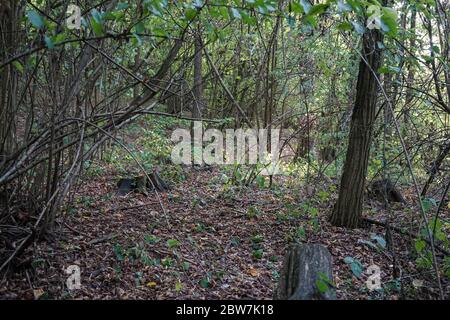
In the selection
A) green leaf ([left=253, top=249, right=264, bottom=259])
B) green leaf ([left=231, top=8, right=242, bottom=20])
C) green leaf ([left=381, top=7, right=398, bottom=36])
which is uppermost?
green leaf ([left=231, top=8, right=242, bottom=20])

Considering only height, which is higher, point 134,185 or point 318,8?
point 318,8

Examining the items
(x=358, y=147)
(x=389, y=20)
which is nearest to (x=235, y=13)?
(x=389, y=20)

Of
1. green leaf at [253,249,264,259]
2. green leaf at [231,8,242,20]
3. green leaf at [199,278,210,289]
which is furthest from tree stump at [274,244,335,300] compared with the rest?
green leaf at [231,8,242,20]

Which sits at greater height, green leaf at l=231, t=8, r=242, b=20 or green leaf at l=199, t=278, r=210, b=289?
green leaf at l=231, t=8, r=242, b=20

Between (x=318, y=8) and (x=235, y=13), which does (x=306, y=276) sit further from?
(x=235, y=13)

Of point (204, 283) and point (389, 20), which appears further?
point (204, 283)

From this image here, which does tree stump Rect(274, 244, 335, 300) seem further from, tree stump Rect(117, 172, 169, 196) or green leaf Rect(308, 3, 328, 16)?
tree stump Rect(117, 172, 169, 196)

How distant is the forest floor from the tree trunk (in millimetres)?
215

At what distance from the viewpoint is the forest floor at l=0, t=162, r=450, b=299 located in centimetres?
351

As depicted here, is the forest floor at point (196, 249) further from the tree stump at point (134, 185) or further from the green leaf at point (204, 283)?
the tree stump at point (134, 185)

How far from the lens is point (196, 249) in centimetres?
440

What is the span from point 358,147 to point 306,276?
260 cm
